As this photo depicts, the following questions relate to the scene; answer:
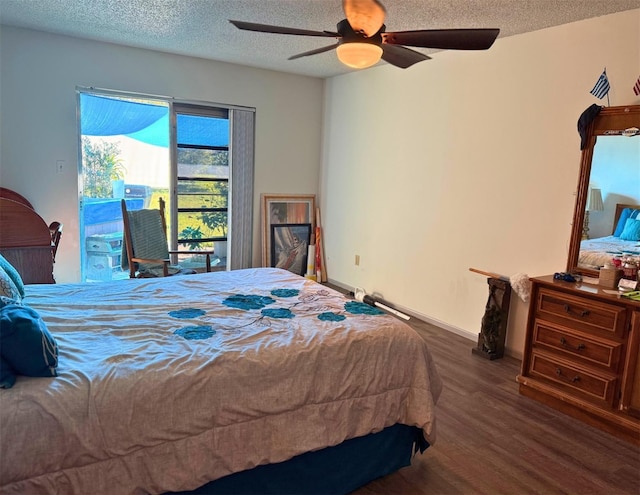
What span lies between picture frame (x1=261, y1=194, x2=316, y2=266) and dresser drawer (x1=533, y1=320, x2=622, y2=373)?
3.37 m

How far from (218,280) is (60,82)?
2.78m

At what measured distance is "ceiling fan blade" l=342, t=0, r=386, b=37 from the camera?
6.51 ft

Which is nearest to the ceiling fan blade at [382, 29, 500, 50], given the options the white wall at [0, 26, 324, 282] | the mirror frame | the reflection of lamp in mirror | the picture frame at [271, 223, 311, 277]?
the mirror frame

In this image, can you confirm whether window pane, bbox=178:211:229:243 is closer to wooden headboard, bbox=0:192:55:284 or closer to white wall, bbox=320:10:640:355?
white wall, bbox=320:10:640:355

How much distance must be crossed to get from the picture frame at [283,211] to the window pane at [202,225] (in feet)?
1.60

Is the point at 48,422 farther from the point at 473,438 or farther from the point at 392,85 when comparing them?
the point at 392,85

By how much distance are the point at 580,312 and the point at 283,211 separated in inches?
144

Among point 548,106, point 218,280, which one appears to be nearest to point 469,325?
point 548,106

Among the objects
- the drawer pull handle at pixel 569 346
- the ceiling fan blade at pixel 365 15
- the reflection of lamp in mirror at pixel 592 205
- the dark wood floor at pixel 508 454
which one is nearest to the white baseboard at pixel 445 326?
the dark wood floor at pixel 508 454

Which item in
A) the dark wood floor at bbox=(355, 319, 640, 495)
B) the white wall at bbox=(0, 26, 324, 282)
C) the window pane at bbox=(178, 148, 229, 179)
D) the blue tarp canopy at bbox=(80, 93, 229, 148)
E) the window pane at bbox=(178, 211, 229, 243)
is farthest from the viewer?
the window pane at bbox=(178, 211, 229, 243)

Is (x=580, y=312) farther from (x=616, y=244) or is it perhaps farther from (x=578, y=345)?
(x=616, y=244)

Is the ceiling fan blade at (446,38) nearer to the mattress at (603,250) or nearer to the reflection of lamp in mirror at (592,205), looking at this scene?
the reflection of lamp in mirror at (592,205)

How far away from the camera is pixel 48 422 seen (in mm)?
1366

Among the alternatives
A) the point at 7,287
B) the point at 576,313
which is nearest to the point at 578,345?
the point at 576,313
